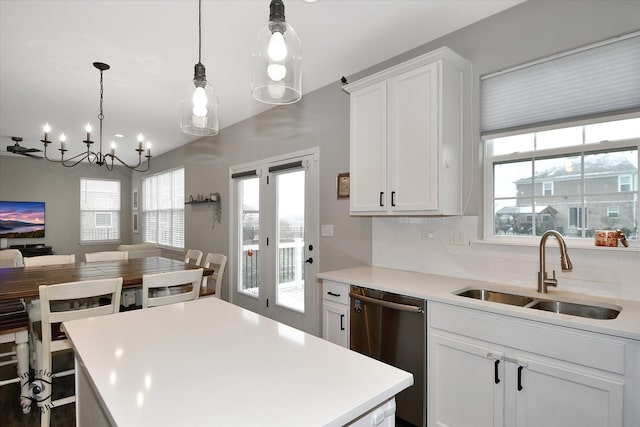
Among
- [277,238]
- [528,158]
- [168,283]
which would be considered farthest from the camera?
[277,238]

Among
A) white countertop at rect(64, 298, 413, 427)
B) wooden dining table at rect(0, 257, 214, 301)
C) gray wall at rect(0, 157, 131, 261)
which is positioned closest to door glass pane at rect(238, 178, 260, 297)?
wooden dining table at rect(0, 257, 214, 301)

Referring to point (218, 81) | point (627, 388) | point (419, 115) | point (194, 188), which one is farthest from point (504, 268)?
point (194, 188)

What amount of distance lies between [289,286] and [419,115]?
7.98ft

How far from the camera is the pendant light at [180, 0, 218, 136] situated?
70.6 inches

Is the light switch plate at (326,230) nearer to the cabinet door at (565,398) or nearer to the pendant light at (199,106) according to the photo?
the pendant light at (199,106)

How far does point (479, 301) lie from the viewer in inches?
72.0

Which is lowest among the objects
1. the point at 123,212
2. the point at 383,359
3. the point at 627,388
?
the point at 383,359

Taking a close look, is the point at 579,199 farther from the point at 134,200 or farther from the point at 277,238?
the point at 134,200

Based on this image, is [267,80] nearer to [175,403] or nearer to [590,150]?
[175,403]

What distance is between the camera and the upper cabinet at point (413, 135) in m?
2.21

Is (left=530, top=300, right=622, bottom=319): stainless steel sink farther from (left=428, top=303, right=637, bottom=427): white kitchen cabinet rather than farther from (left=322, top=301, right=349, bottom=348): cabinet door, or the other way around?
(left=322, top=301, right=349, bottom=348): cabinet door

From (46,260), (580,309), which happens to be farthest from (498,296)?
(46,260)

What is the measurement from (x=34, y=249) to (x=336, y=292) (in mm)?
6982

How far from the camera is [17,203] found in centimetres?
687
